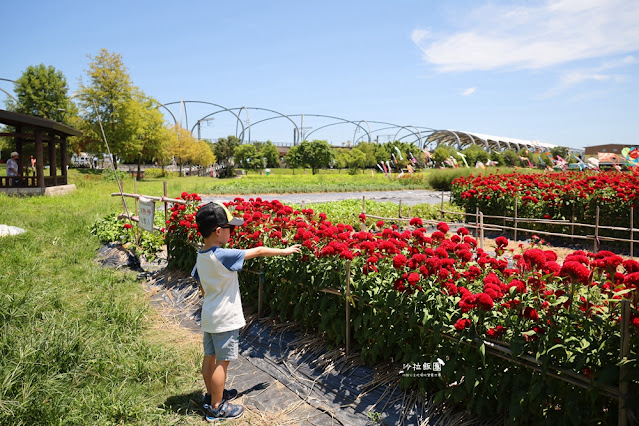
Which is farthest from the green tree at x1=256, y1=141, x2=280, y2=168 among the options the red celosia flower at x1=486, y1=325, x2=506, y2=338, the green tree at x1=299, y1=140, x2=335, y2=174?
the red celosia flower at x1=486, y1=325, x2=506, y2=338

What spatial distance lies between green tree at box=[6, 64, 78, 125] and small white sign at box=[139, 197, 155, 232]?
34305 millimetres

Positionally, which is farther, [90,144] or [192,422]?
[90,144]

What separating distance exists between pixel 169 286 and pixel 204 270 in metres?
3.55

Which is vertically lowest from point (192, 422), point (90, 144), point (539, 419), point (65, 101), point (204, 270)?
point (192, 422)

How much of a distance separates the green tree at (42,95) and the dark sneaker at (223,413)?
39.2 meters

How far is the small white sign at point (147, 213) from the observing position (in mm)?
7066

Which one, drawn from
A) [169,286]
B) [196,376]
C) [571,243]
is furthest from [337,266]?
[571,243]

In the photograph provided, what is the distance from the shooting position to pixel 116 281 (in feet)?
20.1

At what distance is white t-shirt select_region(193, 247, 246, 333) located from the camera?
3035 millimetres

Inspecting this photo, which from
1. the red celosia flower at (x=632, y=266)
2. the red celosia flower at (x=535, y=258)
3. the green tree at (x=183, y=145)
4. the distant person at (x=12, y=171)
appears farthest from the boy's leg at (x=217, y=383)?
the green tree at (x=183, y=145)

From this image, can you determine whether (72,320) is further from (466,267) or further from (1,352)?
(466,267)

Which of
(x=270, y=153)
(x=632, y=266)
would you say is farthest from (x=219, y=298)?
(x=270, y=153)

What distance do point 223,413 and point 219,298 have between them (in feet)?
2.62

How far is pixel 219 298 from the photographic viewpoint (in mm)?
3096
